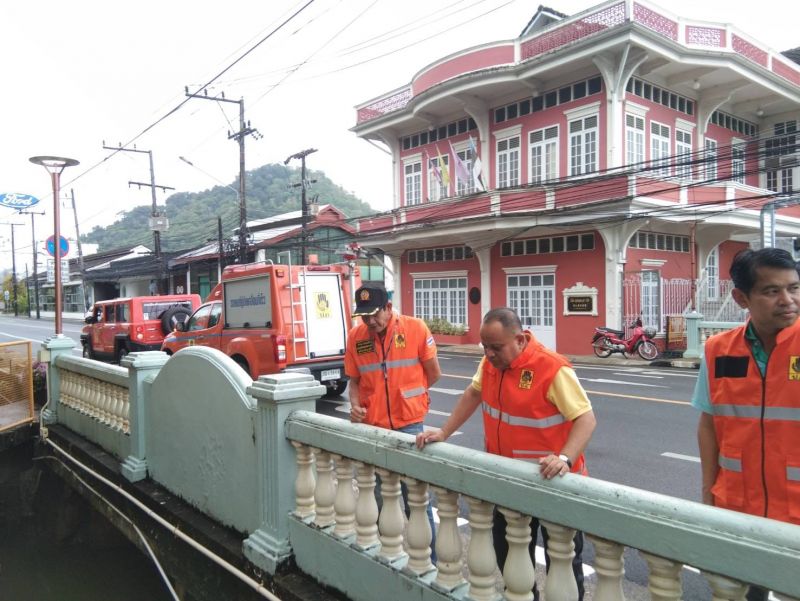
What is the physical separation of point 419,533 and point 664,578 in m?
1.07

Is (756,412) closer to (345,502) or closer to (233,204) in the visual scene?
(345,502)

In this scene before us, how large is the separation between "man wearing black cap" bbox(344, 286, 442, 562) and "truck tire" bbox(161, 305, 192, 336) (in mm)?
11806

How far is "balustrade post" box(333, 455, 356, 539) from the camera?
113 inches

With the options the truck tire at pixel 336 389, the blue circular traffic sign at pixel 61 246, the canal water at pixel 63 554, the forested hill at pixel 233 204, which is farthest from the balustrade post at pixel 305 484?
the forested hill at pixel 233 204

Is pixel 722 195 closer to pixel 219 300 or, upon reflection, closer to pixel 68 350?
pixel 219 300

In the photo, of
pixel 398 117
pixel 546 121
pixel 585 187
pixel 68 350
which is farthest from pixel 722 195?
pixel 68 350

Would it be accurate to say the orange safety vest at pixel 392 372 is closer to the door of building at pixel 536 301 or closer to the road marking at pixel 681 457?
the road marking at pixel 681 457

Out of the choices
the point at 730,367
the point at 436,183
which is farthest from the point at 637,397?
the point at 436,183

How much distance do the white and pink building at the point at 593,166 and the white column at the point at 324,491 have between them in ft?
44.8

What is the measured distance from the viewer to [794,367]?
1.95 m

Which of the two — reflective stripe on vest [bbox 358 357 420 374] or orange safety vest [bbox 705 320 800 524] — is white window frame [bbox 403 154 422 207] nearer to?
reflective stripe on vest [bbox 358 357 420 374]

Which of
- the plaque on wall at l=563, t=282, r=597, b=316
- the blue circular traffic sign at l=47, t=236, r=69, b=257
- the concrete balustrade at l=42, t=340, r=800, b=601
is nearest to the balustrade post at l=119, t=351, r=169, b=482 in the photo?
the concrete balustrade at l=42, t=340, r=800, b=601

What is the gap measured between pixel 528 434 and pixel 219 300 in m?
9.11

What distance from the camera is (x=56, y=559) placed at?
16.5ft
